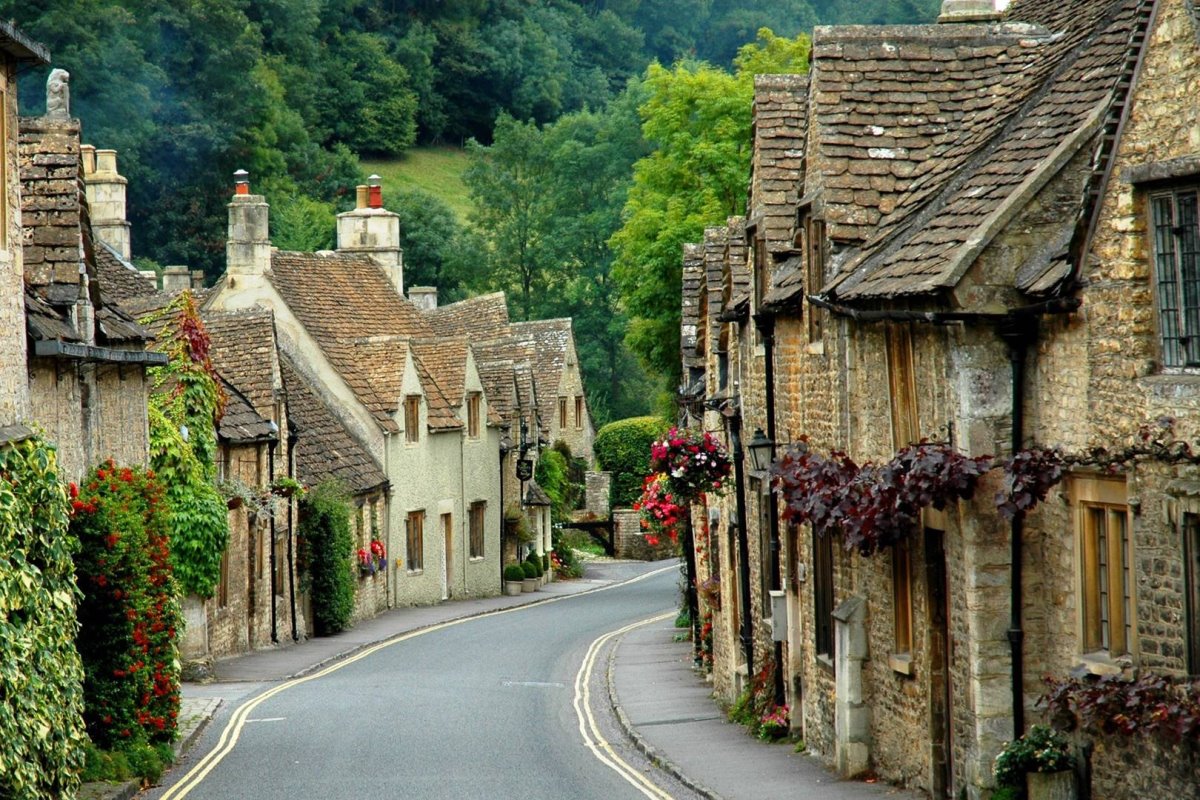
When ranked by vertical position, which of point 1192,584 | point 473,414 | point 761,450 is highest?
point 473,414

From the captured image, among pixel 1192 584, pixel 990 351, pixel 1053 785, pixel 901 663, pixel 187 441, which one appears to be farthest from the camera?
pixel 187 441

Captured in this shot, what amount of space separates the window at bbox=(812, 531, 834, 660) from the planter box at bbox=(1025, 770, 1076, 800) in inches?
241

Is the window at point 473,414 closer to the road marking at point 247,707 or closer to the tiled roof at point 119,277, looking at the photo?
the road marking at point 247,707

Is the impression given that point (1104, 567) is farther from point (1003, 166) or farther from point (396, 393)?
point (396, 393)

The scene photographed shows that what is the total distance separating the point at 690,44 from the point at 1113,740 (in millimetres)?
112250

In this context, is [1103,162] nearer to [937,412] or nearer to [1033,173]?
[1033,173]

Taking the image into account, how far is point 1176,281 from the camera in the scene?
11.5 m

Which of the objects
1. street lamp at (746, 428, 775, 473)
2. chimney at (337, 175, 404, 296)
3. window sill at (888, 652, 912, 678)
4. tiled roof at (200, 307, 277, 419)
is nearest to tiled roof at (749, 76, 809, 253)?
street lamp at (746, 428, 775, 473)

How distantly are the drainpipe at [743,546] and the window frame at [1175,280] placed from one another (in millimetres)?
12537

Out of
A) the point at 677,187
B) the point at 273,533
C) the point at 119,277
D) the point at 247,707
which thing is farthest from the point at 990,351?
the point at 677,187

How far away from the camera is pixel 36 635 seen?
13984 millimetres

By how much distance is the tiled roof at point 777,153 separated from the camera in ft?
68.0

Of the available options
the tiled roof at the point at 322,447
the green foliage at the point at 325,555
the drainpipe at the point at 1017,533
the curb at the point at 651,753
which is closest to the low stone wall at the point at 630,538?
the tiled roof at the point at 322,447

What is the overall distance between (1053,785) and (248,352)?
90.0 feet
